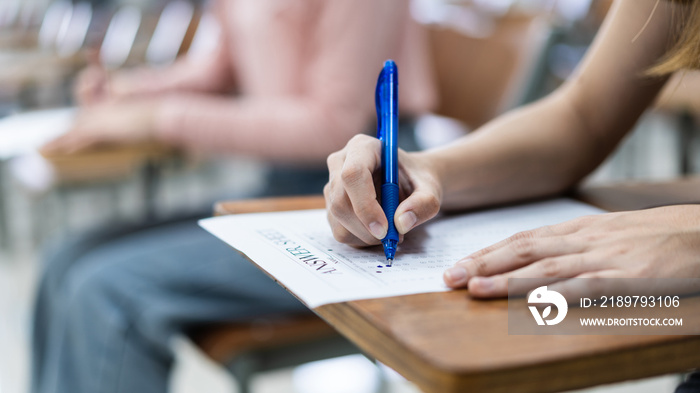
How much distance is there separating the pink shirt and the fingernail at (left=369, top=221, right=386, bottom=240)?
Answer: 0.61m

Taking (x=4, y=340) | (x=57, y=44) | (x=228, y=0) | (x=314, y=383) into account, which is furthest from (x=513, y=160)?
(x=57, y=44)

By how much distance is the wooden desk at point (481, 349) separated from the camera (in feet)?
1.02

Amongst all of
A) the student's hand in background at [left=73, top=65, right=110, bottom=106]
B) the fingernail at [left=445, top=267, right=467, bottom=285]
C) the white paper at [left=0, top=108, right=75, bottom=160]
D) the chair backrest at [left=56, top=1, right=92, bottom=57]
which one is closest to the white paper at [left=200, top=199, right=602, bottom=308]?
the fingernail at [left=445, top=267, right=467, bottom=285]

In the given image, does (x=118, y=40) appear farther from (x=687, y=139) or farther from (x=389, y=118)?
(x=389, y=118)

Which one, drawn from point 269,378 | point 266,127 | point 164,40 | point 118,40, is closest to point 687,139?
point 269,378

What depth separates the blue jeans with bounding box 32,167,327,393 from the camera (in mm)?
892

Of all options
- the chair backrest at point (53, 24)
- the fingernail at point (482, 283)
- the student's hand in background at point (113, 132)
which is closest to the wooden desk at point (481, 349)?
the fingernail at point (482, 283)

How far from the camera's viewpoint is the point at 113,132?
125 centimetres

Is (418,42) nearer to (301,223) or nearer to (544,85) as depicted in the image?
(544,85)

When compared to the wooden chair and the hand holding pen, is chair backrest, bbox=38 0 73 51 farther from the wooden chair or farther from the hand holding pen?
the hand holding pen

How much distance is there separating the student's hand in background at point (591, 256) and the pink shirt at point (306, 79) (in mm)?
653

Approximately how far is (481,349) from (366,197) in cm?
16

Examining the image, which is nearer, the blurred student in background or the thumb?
the thumb

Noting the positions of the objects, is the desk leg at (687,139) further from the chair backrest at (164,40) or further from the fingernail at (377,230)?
the chair backrest at (164,40)
